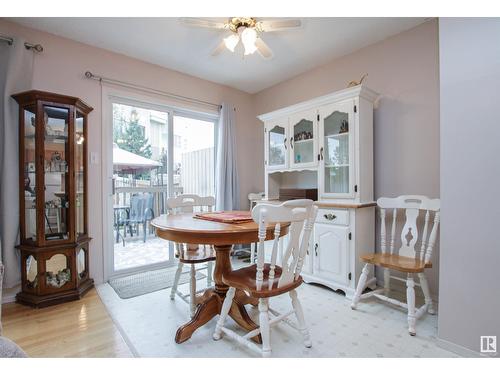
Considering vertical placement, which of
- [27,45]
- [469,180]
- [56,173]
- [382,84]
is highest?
[27,45]

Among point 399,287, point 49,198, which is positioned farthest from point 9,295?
point 399,287

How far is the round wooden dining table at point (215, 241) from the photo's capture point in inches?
54.2

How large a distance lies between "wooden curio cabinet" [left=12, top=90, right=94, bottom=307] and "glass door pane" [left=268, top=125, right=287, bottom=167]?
1974 millimetres

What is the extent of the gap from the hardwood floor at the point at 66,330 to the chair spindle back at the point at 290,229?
39.2 inches

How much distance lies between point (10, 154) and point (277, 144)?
8.27 feet

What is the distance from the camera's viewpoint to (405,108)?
232 cm

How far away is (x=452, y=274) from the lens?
4.91 ft

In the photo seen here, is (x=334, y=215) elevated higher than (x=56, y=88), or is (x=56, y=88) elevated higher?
(x=56, y=88)

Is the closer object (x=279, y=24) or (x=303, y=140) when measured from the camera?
(x=279, y=24)

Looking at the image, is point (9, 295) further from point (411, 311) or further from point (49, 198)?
point (411, 311)

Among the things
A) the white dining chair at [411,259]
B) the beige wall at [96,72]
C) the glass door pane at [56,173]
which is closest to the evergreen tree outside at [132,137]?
the beige wall at [96,72]

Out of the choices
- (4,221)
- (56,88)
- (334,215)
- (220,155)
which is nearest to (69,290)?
(4,221)

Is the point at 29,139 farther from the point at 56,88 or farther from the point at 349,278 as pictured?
the point at 349,278
